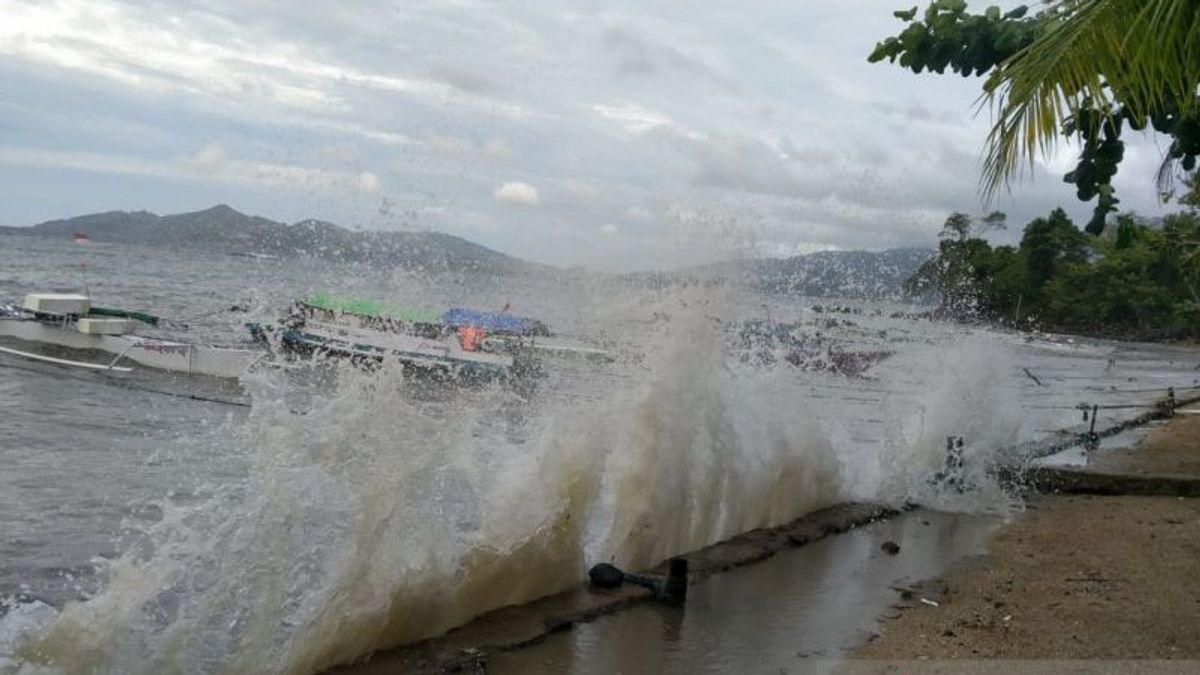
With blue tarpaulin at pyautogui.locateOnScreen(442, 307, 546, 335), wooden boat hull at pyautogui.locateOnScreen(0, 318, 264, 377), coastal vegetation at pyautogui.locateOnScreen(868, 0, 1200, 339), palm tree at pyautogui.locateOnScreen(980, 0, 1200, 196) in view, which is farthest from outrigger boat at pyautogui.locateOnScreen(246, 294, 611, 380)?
palm tree at pyautogui.locateOnScreen(980, 0, 1200, 196)

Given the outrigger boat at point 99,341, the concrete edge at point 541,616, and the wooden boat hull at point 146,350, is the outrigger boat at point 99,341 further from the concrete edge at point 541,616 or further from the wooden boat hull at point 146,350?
the concrete edge at point 541,616

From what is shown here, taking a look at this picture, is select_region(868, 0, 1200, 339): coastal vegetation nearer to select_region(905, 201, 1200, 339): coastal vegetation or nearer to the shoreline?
the shoreline

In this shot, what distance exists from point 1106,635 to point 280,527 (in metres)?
6.36

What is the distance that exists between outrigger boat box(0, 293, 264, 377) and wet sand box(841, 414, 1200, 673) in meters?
17.2

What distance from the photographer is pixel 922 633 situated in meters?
8.72

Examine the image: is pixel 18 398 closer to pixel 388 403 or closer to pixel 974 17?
pixel 388 403

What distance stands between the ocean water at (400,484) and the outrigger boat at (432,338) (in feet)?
11.9

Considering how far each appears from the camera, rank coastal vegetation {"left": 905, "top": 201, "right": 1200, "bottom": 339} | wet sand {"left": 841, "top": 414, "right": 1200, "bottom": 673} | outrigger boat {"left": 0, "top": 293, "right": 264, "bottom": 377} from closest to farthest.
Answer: wet sand {"left": 841, "top": 414, "right": 1200, "bottom": 673} < outrigger boat {"left": 0, "top": 293, "right": 264, "bottom": 377} < coastal vegetation {"left": 905, "top": 201, "right": 1200, "bottom": 339}

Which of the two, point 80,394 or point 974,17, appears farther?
point 80,394

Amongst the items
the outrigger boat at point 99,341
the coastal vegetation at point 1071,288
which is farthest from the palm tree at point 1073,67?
the coastal vegetation at point 1071,288

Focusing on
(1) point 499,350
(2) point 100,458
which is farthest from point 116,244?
(2) point 100,458

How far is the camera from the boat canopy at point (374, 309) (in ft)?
93.9

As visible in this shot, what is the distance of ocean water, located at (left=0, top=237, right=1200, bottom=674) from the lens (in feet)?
24.6

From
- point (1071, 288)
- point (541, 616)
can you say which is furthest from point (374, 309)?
point (1071, 288)
